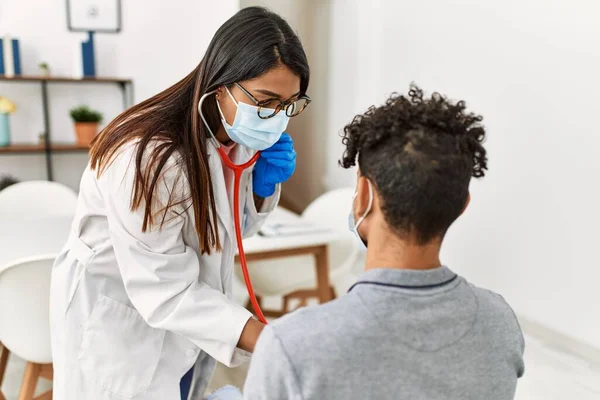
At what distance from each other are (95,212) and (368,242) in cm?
66

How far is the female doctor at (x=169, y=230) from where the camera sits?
1.02m

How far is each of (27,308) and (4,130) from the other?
2421mm

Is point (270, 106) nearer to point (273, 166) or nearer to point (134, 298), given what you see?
point (273, 166)

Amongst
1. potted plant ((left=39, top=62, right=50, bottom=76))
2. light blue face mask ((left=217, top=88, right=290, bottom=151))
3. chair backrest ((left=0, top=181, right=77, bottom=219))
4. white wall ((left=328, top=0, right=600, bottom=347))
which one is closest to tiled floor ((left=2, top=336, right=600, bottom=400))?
white wall ((left=328, top=0, right=600, bottom=347))

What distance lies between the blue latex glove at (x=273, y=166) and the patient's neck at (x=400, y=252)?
25.9 inches

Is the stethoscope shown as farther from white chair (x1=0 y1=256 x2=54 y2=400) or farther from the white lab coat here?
white chair (x1=0 y1=256 x2=54 y2=400)

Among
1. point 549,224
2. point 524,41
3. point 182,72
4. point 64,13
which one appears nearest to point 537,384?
point 549,224

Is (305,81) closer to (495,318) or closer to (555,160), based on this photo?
(495,318)

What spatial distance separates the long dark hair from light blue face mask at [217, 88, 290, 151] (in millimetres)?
60

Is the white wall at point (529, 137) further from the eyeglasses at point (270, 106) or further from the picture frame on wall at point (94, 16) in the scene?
the picture frame on wall at point (94, 16)

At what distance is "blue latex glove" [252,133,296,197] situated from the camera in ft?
4.36

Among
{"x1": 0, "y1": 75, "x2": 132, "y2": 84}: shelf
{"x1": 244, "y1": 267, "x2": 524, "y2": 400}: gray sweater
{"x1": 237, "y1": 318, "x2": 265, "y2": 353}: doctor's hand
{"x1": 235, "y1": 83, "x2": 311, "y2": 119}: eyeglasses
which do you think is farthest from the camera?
{"x1": 0, "y1": 75, "x2": 132, "y2": 84}: shelf

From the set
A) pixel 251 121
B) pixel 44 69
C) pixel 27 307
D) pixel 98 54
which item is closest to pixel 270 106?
pixel 251 121

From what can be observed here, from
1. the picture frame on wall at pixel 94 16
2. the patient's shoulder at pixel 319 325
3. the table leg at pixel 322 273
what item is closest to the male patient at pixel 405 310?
the patient's shoulder at pixel 319 325
